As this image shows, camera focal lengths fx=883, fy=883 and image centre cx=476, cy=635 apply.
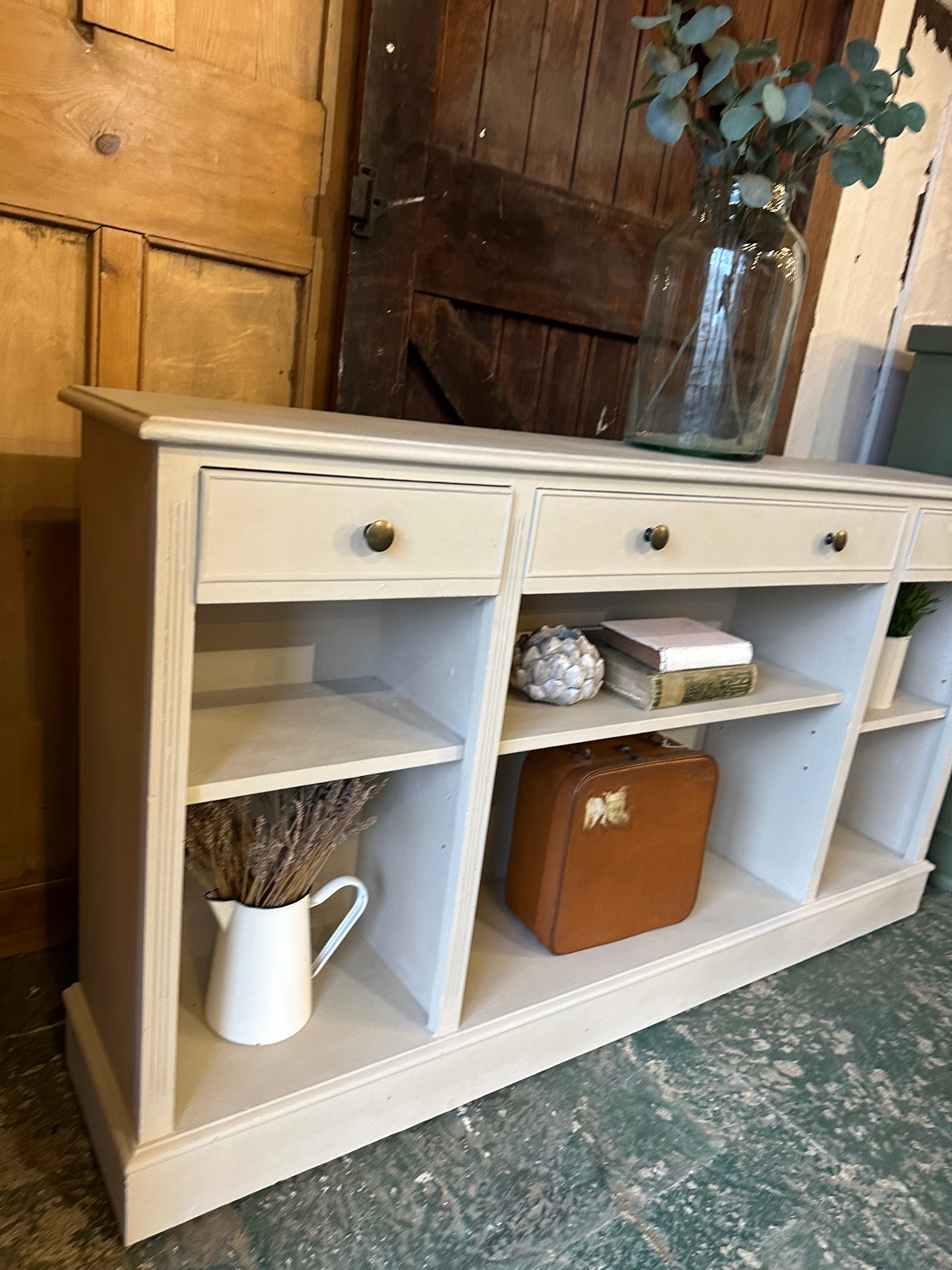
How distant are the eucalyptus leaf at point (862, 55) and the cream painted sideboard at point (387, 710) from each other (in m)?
0.54

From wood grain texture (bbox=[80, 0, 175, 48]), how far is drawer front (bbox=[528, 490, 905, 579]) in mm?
757

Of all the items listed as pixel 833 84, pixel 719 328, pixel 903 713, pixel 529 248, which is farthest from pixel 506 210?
pixel 903 713

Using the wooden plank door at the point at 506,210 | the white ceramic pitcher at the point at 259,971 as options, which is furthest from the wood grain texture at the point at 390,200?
the white ceramic pitcher at the point at 259,971

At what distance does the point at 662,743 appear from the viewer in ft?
4.98

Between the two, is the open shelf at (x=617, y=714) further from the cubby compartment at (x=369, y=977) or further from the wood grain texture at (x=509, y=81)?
the wood grain texture at (x=509, y=81)

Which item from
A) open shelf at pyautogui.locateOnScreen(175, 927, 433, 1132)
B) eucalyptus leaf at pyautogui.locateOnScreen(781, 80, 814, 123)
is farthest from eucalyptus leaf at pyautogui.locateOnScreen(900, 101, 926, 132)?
open shelf at pyautogui.locateOnScreen(175, 927, 433, 1132)

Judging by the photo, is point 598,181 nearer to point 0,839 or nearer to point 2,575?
point 2,575

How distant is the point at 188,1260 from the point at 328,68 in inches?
59.6

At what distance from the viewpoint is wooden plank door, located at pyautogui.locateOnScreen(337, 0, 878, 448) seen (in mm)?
1282

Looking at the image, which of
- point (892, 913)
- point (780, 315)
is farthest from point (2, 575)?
point (892, 913)

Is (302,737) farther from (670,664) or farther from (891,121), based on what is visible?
(891,121)

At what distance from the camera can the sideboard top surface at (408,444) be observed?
79 centimetres

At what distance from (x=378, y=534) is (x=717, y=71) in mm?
785

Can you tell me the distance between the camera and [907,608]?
5.57ft
